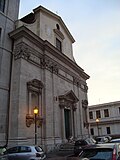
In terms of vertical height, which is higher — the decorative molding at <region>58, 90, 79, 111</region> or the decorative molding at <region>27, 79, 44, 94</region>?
the decorative molding at <region>27, 79, 44, 94</region>

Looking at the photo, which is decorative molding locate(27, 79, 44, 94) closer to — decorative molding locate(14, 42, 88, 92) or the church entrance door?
decorative molding locate(14, 42, 88, 92)

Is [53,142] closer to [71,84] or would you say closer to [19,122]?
[19,122]

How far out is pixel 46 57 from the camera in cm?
2247

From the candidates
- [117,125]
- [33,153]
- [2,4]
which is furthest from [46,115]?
[117,125]

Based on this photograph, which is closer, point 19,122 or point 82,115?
point 19,122

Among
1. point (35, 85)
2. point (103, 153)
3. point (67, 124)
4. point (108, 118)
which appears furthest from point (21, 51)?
point (108, 118)

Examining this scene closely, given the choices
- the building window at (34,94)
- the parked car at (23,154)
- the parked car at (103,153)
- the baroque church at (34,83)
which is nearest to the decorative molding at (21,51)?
the baroque church at (34,83)

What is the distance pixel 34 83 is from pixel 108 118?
35.5 m

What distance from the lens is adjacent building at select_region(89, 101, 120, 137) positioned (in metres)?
48.7

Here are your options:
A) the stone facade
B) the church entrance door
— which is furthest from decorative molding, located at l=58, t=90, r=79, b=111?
the stone facade

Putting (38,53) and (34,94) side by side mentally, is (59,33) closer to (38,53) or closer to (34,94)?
(38,53)

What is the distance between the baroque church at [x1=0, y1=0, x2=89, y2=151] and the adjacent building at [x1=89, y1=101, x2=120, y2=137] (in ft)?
76.0

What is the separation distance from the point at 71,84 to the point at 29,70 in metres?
10.3

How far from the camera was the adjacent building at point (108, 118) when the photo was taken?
160 ft
